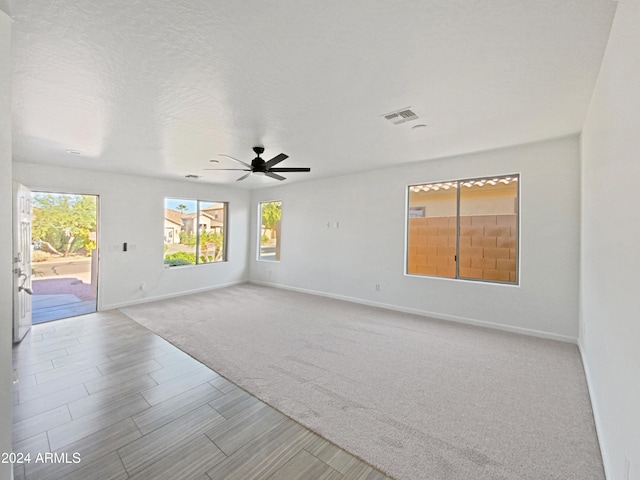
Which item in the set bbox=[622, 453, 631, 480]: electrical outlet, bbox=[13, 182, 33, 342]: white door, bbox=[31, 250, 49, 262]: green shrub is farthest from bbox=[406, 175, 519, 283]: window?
bbox=[31, 250, 49, 262]: green shrub

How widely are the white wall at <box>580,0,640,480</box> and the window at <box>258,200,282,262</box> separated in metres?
6.16

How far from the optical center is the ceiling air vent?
277 cm

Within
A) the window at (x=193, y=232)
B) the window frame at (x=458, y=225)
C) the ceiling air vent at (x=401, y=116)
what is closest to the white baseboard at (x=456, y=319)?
the window frame at (x=458, y=225)

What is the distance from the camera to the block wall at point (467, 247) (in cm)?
424

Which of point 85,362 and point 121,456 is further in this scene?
point 85,362

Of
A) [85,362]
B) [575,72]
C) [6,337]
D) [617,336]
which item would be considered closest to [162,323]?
[85,362]

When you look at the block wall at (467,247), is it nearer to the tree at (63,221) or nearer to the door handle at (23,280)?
the door handle at (23,280)

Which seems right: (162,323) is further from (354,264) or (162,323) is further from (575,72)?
(575,72)

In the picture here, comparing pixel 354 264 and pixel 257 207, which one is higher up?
pixel 257 207

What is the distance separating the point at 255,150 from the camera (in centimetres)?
391

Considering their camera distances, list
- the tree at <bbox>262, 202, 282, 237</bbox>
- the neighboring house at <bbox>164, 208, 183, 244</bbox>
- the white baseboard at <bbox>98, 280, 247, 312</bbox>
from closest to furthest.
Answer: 1. the white baseboard at <bbox>98, 280, 247, 312</bbox>
2. the neighboring house at <bbox>164, 208, 183, 244</bbox>
3. the tree at <bbox>262, 202, 282, 237</bbox>

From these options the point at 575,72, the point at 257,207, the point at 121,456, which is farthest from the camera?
the point at 257,207

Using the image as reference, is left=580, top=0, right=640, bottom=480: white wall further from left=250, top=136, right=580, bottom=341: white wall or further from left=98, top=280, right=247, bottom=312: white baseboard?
left=98, top=280, right=247, bottom=312: white baseboard

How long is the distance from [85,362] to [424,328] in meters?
4.38
